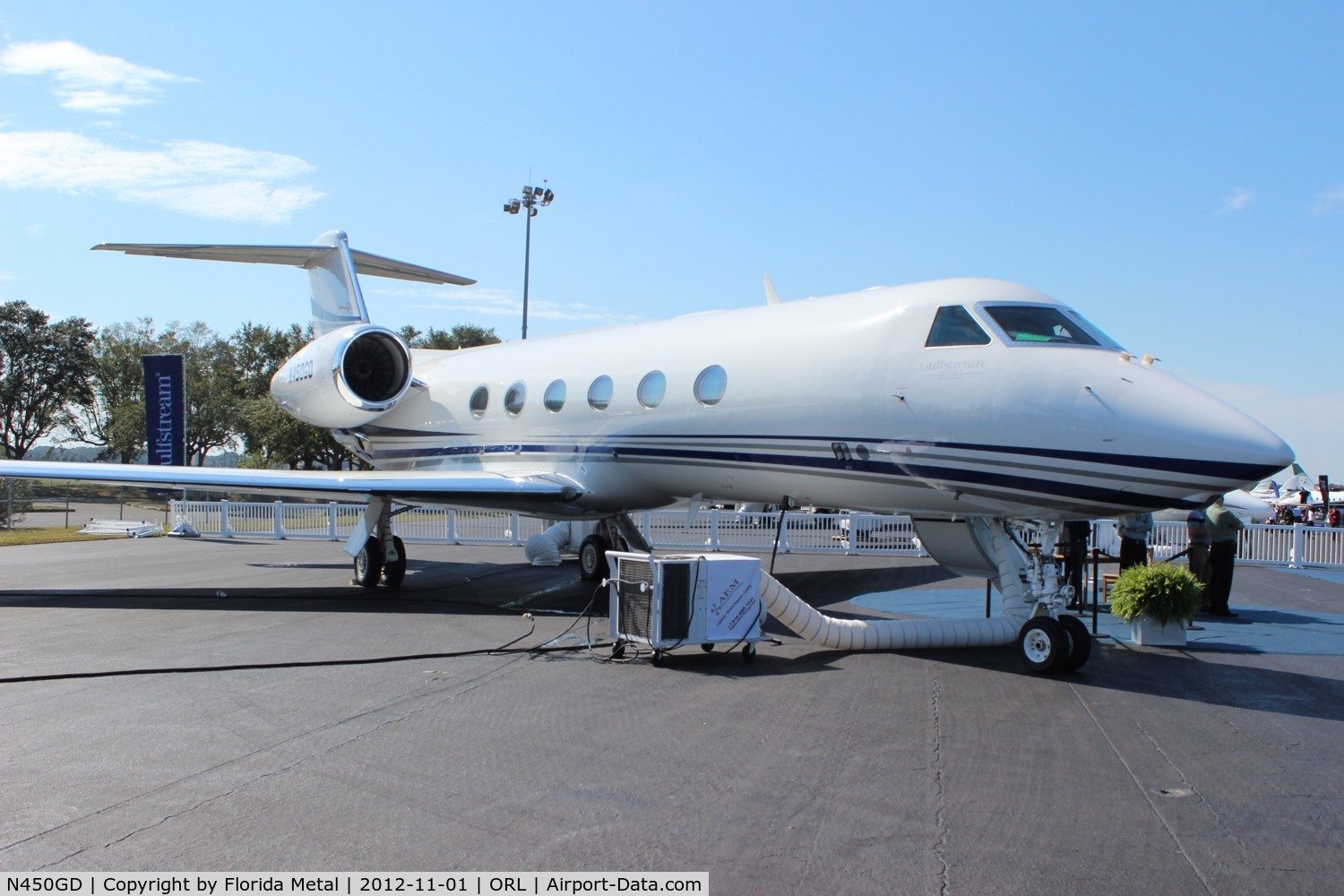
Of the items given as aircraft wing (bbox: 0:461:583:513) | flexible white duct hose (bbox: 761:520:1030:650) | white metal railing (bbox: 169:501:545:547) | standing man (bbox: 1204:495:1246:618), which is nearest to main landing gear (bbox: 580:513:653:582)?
aircraft wing (bbox: 0:461:583:513)

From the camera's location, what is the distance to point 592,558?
51.3 feet

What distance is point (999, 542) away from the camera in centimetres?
928

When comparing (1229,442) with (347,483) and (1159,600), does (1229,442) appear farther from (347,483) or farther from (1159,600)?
(347,483)

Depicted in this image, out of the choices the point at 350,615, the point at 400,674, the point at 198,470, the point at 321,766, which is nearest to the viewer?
the point at 321,766

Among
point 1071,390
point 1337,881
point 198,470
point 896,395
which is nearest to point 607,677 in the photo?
point 896,395

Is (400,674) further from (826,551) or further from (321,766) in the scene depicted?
(826,551)

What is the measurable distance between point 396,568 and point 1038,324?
32.4 feet

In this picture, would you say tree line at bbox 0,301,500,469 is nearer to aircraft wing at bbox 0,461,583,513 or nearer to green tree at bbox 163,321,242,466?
green tree at bbox 163,321,242,466

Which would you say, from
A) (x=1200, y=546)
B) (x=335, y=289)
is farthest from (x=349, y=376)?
(x=1200, y=546)

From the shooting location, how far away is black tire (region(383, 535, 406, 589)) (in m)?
14.8

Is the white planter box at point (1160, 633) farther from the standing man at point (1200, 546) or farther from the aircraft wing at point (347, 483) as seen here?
the aircraft wing at point (347, 483)

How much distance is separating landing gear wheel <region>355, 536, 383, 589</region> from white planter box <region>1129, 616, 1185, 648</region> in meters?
9.96

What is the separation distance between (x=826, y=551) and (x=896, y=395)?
1257 cm

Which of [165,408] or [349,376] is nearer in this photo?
[349,376]
